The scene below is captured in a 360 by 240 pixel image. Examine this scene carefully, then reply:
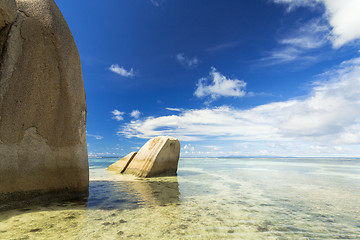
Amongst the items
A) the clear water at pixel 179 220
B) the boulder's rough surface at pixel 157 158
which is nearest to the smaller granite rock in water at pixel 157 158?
the boulder's rough surface at pixel 157 158

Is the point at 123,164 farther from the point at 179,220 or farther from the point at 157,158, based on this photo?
the point at 179,220

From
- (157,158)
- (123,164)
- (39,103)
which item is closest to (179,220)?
(39,103)

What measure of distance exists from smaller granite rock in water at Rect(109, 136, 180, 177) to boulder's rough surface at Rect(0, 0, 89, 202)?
196 inches

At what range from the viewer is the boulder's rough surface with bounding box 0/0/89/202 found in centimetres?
359

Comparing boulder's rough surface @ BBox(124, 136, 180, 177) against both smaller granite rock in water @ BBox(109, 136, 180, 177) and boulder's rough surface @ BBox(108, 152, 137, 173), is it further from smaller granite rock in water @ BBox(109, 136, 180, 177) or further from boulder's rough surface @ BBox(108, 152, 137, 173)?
boulder's rough surface @ BBox(108, 152, 137, 173)

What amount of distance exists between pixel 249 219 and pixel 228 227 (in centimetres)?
70

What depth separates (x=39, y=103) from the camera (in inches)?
157

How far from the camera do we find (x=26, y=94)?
12.5 ft

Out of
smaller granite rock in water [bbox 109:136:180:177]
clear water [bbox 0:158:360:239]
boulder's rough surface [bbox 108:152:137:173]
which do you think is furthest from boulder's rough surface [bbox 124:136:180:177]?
clear water [bbox 0:158:360:239]

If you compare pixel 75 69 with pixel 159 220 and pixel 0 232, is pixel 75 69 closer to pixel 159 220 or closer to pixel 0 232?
pixel 0 232

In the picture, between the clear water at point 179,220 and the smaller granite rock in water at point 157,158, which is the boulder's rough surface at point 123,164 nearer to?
the smaller granite rock in water at point 157,158

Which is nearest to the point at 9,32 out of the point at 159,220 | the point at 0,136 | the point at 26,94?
the point at 26,94

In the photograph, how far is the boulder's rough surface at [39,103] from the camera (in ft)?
11.8

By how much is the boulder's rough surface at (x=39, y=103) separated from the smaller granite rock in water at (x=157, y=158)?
4.98m
